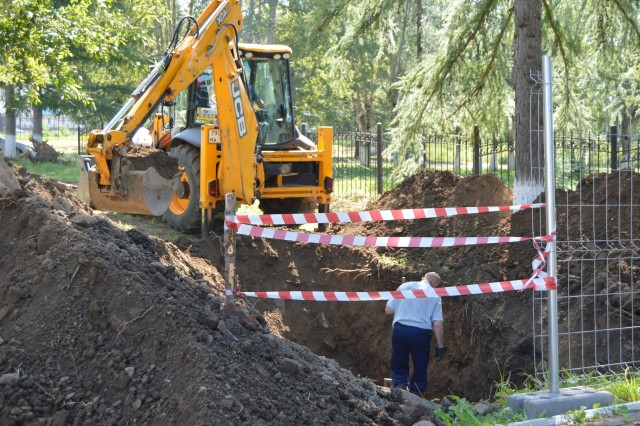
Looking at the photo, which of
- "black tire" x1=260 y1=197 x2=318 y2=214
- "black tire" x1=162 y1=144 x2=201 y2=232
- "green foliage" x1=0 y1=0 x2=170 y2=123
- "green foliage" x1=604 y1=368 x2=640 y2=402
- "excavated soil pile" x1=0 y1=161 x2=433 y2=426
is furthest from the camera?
"black tire" x1=260 y1=197 x2=318 y2=214

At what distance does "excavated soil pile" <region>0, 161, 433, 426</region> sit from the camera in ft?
17.5

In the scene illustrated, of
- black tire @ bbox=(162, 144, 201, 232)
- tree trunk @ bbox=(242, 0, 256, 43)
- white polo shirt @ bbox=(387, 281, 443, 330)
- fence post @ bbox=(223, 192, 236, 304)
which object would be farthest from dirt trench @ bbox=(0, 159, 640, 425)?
tree trunk @ bbox=(242, 0, 256, 43)

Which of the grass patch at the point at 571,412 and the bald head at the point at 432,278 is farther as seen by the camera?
the bald head at the point at 432,278

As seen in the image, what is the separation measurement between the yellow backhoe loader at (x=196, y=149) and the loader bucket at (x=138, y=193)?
0.05ft

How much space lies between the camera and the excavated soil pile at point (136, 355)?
17.5 feet

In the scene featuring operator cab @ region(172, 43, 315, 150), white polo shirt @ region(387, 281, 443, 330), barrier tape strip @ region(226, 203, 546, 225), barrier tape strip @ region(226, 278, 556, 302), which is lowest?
white polo shirt @ region(387, 281, 443, 330)

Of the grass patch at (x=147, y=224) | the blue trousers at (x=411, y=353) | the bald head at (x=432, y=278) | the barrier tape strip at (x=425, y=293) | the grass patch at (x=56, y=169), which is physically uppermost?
the grass patch at (x=56, y=169)

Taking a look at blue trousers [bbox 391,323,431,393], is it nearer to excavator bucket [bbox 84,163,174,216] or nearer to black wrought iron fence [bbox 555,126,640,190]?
black wrought iron fence [bbox 555,126,640,190]

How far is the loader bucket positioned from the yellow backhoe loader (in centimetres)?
1

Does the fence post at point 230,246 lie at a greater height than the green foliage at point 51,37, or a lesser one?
lesser

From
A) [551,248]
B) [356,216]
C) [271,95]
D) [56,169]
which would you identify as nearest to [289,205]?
[271,95]

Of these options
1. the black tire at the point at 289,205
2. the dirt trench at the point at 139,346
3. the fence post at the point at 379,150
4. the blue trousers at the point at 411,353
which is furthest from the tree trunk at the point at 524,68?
the fence post at the point at 379,150

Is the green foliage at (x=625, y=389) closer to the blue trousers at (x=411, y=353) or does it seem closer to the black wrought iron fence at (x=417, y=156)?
the blue trousers at (x=411, y=353)

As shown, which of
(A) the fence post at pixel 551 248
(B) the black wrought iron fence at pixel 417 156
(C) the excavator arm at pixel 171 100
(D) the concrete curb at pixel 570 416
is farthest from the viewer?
(B) the black wrought iron fence at pixel 417 156
